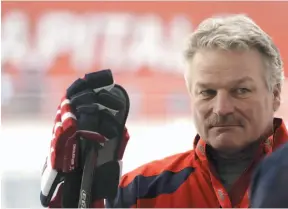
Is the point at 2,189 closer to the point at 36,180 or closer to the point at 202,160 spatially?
the point at 36,180

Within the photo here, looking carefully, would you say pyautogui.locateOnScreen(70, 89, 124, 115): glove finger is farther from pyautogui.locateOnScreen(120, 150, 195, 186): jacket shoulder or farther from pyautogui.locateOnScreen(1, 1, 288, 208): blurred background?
pyautogui.locateOnScreen(1, 1, 288, 208): blurred background

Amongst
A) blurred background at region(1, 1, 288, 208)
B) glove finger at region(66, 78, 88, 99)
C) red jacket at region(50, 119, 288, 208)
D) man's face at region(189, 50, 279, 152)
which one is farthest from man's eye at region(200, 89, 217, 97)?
blurred background at region(1, 1, 288, 208)

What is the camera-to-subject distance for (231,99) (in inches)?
40.3

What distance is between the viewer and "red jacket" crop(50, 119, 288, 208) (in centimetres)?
103

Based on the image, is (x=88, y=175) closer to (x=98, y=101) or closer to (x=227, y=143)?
(x=98, y=101)

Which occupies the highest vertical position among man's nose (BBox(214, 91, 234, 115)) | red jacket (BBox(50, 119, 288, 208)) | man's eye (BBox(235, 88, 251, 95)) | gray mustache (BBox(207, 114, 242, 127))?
man's eye (BBox(235, 88, 251, 95))

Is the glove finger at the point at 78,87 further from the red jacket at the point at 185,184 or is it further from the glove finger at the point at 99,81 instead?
the red jacket at the point at 185,184

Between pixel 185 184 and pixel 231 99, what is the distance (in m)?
0.21

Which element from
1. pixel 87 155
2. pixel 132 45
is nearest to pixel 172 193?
pixel 87 155

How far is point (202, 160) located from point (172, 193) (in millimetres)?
99

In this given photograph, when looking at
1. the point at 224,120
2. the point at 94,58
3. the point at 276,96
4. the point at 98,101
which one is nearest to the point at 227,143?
the point at 224,120

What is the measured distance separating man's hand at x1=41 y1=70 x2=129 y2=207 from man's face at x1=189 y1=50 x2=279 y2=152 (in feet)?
0.56

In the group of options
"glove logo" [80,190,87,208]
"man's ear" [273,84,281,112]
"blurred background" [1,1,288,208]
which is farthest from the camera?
"blurred background" [1,1,288,208]

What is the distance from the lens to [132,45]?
1.83 metres
